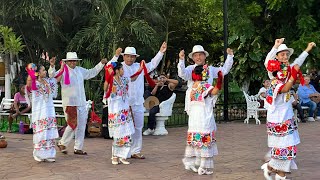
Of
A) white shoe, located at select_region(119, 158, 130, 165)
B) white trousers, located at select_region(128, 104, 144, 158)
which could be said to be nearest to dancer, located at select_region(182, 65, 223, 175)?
white shoe, located at select_region(119, 158, 130, 165)

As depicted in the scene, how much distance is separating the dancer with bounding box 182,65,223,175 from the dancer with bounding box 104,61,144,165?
4.39ft

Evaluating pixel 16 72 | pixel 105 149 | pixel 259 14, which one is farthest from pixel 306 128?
pixel 16 72

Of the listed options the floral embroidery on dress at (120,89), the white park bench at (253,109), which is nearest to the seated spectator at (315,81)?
the white park bench at (253,109)

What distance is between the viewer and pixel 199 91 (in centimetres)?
706

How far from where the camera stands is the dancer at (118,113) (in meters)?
8.04

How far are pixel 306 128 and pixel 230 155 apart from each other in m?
4.66

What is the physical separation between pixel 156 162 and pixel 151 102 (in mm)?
3886

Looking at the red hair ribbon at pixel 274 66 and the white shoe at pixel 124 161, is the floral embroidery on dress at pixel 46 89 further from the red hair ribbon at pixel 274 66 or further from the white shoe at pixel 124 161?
the red hair ribbon at pixel 274 66

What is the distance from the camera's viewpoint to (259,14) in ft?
47.4

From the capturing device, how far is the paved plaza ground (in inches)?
281

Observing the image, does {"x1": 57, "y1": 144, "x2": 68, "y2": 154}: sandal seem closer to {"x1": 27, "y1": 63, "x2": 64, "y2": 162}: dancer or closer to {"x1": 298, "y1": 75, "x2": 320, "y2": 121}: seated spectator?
{"x1": 27, "y1": 63, "x2": 64, "y2": 162}: dancer

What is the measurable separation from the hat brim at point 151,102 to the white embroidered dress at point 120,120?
3.74 meters

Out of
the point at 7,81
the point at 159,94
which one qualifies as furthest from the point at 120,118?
the point at 7,81

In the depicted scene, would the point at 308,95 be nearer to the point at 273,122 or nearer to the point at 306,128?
the point at 306,128
